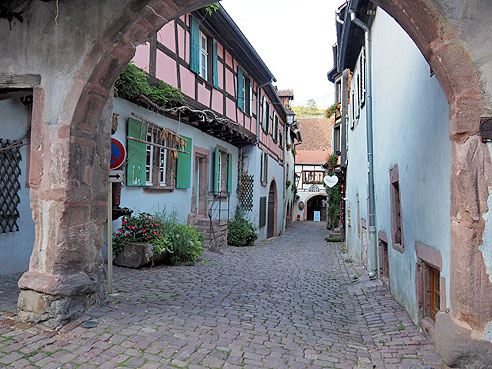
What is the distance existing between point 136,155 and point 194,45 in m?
3.64

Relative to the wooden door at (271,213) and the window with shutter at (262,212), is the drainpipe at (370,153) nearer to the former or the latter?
the window with shutter at (262,212)

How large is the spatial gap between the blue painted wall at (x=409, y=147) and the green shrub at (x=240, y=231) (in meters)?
6.88

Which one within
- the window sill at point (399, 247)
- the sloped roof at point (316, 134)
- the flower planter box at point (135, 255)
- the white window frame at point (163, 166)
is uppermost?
the sloped roof at point (316, 134)

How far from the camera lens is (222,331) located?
12.6 ft

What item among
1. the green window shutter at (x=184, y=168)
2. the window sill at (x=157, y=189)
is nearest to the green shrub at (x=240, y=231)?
the green window shutter at (x=184, y=168)

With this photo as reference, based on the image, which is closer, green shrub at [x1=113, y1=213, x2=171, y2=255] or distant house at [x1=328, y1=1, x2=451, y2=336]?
distant house at [x1=328, y1=1, x2=451, y2=336]

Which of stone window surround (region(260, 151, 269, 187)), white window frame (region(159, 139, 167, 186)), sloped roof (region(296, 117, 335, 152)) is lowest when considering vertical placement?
white window frame (region(159, 139, 167, 186))

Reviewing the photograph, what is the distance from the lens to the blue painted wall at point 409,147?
3553 millimetres

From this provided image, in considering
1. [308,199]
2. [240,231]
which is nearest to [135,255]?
[240,231]

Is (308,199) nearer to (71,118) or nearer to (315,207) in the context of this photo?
→ (315,207)

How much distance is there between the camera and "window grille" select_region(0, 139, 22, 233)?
562cm

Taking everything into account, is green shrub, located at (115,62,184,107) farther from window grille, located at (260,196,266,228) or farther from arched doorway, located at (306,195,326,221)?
arched doorway, located at (306,195,326,221)

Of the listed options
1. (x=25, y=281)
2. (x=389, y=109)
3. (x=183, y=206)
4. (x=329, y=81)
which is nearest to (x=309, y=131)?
(x=329, y=81)

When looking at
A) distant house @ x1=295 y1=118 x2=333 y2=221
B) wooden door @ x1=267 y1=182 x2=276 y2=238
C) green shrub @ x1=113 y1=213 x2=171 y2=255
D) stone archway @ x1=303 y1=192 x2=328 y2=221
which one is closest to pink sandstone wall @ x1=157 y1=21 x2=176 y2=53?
green shrub @ x1=113 y1=213 x2=171 y2=255
